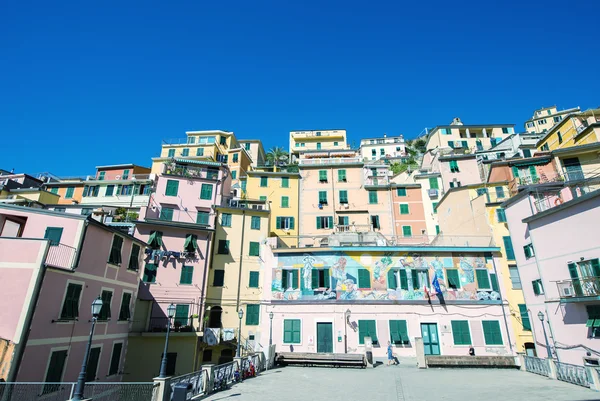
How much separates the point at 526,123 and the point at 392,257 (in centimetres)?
7675

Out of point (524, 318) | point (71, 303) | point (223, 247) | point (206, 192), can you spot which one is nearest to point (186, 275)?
point (223, 247)

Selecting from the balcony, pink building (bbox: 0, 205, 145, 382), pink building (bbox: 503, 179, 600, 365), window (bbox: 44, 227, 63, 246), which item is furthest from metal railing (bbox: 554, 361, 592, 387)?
window (bbox: 44, 227, 63, 246)

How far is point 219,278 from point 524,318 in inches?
1033

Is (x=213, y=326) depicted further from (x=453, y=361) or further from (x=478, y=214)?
(x=478, y=214)

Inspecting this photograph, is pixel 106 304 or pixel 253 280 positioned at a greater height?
pixel 253 280

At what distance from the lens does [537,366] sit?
18.8 metres

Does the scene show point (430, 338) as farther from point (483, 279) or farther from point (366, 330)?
point (483, 279)

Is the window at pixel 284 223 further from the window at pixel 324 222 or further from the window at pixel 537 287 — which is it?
the window at pixel 537 287

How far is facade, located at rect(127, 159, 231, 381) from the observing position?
25.3 m

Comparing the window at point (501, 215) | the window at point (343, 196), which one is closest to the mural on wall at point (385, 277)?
the window at point (501, 215)

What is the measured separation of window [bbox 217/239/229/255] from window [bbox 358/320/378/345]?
14164 millimetres

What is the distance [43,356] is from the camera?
51.3 feet

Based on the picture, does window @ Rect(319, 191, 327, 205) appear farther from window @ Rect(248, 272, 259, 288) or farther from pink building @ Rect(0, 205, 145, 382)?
pink building @ Rect(0, 205, 145, 382)

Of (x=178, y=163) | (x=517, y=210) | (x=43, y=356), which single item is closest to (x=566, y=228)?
(x=517, y=210)
